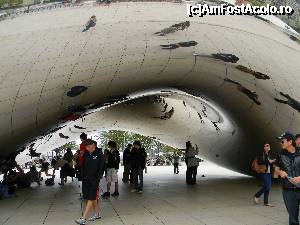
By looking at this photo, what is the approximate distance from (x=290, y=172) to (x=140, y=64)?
4026mm

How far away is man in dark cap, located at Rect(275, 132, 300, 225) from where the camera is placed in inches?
200

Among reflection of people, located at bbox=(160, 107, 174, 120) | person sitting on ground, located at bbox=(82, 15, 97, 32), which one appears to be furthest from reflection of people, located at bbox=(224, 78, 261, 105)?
reflection of people, located at bbox=(160, 107, 174, 120)

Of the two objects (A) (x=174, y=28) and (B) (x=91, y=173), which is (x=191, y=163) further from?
(B) (x=91, y=173)

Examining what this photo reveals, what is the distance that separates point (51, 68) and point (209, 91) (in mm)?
4560

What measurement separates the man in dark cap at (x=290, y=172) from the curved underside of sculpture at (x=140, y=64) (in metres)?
Answer: 3.24

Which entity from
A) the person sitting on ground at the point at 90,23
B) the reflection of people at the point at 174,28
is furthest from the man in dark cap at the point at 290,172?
the person sitting on ground at the point at 90,23

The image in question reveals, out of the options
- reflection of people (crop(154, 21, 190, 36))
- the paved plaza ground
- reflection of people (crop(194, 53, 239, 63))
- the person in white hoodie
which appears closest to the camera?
the paved plaza ground

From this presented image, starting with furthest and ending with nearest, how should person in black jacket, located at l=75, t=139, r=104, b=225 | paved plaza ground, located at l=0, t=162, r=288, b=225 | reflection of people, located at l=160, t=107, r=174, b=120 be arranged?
reflection of people, located at l=160, t=107, r=174, b=120 < paved plaza ground, located at l=0, t=162, r=288, b=225 < person in black jacket, located at l=75, t=139, r=104, b=225

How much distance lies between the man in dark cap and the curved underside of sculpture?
3.24 metres

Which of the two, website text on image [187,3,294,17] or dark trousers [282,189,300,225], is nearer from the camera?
dark trousers [282,189,300,225]

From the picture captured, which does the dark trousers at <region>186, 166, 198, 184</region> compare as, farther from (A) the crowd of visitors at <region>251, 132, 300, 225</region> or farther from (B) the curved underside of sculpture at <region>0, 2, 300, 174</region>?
(A) the crowd of visitors at <region>251, 132, 300, 225</region>

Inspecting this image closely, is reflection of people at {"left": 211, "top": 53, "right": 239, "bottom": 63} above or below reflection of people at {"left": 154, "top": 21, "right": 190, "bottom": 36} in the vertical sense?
below

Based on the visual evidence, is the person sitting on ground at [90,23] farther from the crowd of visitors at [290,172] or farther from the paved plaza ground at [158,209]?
the crowd of visitors at [290,172]

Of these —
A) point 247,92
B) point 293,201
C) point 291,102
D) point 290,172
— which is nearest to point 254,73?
point 247,92
